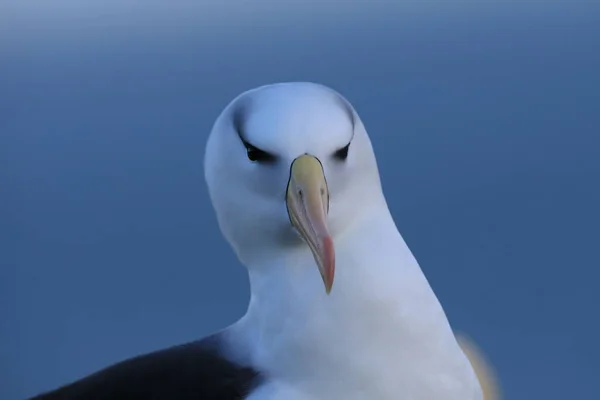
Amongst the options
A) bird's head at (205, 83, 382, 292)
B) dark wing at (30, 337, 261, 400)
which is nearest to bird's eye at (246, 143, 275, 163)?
bird's head at (205, 83, 382, 292)

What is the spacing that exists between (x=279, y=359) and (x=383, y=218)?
0.16m

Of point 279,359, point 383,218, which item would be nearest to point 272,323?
point 279,359

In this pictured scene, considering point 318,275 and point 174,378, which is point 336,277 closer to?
point 318,275

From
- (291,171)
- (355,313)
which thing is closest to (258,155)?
(291,171)

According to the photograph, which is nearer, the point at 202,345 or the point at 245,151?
the point at 245,151

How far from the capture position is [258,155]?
813 mm

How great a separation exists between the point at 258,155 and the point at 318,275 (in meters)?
0.13

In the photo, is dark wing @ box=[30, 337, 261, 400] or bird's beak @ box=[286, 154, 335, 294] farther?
dark wing @ box=[30, 337, 261, 400]

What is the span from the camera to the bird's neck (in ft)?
2.74

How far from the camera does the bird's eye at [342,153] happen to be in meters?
0.81

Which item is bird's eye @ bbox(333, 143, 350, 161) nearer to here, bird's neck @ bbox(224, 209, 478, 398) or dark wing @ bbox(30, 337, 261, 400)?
bird's neck @ bbox(224, 209, 478, 398)

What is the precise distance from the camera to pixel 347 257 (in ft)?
2.77

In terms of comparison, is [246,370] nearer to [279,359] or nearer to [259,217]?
[279,359]

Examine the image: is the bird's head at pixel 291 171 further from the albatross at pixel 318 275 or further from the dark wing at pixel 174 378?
the dark wing at pixel 174 378
